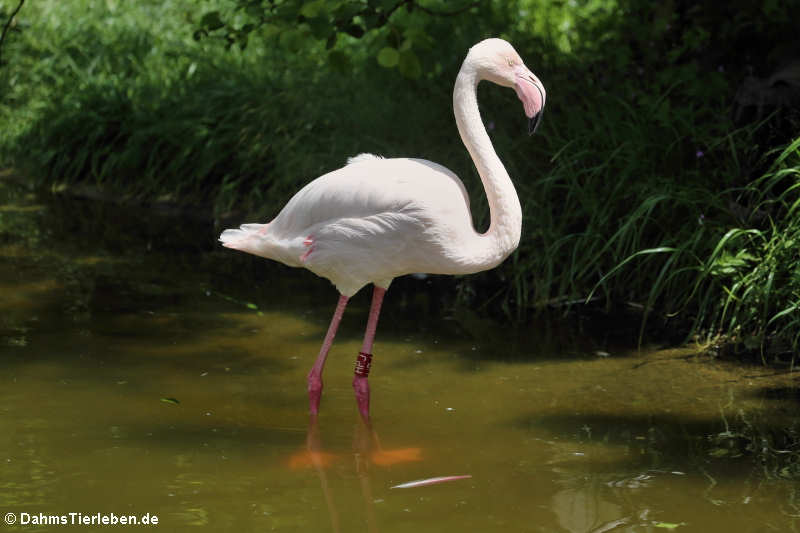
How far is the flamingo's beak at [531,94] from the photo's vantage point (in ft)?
14.3

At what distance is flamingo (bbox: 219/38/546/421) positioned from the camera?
14.4 feet

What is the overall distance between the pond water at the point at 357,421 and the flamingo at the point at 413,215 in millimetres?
469

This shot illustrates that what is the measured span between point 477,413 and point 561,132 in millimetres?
2758

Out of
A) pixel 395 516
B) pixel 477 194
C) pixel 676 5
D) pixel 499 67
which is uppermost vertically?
pixel 676 5

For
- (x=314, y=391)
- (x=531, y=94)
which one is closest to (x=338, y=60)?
(x=531, y=94)

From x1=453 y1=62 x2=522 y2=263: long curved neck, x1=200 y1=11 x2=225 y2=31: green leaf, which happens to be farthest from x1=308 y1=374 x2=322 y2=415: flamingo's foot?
x1=200 y1=11 x2=225 y2=31: green leaf

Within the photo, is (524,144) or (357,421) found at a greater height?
(524,144)

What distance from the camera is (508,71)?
4461 mm

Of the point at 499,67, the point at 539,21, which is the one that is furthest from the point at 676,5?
the point at 499,67

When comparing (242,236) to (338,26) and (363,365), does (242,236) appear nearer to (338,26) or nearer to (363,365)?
(363,365)

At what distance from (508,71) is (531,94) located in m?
0.14

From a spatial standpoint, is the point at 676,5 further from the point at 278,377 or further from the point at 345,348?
the point at 278,377

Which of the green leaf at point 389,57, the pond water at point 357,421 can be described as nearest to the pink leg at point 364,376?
the pond water at point 357,421

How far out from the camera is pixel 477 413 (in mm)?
4777
